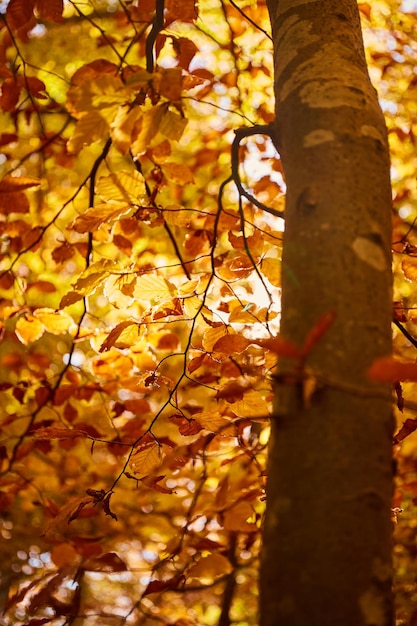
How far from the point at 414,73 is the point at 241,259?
3.84 meters

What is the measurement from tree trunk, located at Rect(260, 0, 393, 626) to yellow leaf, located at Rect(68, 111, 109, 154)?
0.49 metres

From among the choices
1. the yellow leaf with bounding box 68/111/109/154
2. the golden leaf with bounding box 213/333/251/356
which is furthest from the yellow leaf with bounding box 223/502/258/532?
the yellow leaf with bounding box 68/111/109/154

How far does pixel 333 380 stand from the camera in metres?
0.80

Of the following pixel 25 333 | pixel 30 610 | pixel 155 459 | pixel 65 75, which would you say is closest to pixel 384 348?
pixel 155 459

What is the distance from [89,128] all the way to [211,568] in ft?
5.09

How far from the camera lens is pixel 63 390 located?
3643mm

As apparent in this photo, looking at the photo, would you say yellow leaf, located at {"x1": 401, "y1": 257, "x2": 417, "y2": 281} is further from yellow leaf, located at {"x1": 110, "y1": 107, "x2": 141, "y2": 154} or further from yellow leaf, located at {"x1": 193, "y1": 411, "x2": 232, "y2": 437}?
yellow leaf, located at {"x1": 110, "y1": 107, "x2": 141, "y2": 154}

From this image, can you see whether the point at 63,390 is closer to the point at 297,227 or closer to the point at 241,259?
the point at 241,259

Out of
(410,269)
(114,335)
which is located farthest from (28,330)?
(410,269)

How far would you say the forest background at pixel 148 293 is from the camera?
1.86 m

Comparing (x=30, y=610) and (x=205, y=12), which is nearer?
(x=30, y=610)

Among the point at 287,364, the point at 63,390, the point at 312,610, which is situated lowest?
the point at 312,610

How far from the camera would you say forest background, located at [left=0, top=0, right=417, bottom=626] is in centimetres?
186

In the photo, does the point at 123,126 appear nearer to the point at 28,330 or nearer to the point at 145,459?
the point at 145,459
